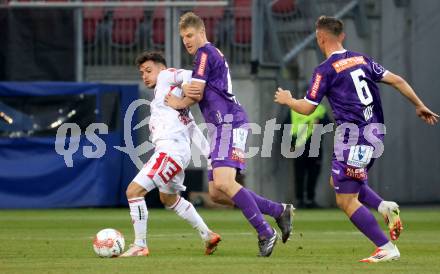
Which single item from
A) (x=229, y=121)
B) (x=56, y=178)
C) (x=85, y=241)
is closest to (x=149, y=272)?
(x=229, y=121)

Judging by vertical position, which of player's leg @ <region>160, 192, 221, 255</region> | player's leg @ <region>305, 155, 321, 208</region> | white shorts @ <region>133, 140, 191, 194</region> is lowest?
player's leg @ <region>305, 155, 321, 208</region>

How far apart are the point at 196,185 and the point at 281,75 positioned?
2554 millimetres

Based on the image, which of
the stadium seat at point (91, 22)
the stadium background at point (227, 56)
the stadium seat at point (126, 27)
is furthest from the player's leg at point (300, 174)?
the stadium seat at point (91, 22)

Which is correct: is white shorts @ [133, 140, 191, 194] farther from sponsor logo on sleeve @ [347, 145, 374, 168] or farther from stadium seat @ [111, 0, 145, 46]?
stadium seat @ [111, 0, 145, 46]

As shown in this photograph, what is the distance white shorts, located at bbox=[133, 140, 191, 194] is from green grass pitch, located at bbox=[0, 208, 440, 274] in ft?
2.05

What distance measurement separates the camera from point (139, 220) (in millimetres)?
11117

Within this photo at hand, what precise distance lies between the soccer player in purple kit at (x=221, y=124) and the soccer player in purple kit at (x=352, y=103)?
2.39 ft

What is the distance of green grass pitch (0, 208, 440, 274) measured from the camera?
9555mm

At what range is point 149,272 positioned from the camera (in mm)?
9156

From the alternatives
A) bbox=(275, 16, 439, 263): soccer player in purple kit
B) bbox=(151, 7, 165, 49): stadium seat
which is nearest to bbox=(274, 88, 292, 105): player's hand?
bbox=(275, 16, 439, 263): soccer player in purple kit

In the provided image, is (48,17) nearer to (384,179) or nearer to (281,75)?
(281,75)

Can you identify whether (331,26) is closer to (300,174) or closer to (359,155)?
(359,155)

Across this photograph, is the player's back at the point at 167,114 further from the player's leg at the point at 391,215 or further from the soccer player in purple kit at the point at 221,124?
the player's leg at the point at 391,215

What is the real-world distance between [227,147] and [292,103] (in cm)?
88
